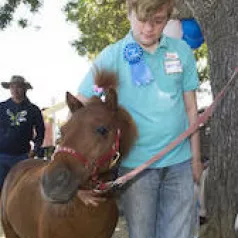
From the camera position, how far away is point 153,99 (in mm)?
2969

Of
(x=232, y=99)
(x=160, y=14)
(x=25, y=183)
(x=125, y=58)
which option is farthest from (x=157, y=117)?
(x=232, y=99)

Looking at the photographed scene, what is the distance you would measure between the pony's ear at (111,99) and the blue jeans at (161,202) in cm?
39

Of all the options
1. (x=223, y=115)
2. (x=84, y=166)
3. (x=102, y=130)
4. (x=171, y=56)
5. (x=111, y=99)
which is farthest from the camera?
(x=223, y=115)

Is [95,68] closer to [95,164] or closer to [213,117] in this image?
[95,164]

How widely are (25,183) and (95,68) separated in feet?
5.17

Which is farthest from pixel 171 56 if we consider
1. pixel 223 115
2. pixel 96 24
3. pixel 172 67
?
pixel 96 24

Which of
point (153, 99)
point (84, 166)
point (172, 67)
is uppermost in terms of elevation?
point (172, 67)

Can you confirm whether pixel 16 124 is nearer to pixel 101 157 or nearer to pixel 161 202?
pixel 161 202

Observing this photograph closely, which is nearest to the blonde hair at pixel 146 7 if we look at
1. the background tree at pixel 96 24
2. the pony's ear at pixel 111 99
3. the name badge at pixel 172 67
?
the name badge at pixel 172 67

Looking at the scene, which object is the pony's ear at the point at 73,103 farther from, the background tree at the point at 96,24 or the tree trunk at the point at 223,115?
the background tree at the point at 96,24

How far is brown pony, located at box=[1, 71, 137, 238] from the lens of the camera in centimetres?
264

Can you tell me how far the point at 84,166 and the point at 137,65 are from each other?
2.17 ft

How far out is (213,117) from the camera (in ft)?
17.4

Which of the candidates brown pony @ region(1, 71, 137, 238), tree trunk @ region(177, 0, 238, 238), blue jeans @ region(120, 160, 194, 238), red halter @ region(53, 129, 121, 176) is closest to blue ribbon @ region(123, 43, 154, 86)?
brown pony @ region(1, 71, 137, 238)
